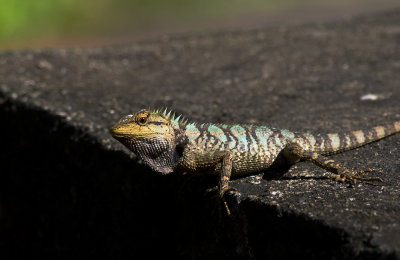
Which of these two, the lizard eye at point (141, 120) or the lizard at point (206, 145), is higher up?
the lizard eye at point (141, 120)

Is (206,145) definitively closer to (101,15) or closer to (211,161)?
(211,161)

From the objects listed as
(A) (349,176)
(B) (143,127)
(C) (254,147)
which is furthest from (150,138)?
(A) (349,176)

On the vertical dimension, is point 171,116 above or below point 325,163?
above

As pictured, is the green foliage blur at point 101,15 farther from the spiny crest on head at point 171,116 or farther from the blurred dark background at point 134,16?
the spiny crest on head at point 171,116

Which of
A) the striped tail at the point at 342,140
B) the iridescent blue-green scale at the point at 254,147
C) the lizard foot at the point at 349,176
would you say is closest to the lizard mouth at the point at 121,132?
the iridescent blue-green scale at the point at 254,147

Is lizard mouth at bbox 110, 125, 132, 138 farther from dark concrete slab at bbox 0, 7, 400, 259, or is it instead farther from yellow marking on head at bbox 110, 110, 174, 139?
dark concrete slab at bbox 0, 7, 400, 259

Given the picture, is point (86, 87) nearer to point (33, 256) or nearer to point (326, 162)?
point (33, 256)

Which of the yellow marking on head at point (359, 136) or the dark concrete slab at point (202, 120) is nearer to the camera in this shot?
the dark concrete slab at point (202, 120)

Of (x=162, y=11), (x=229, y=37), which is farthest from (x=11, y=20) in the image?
(x=229, y=37)
